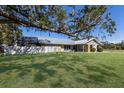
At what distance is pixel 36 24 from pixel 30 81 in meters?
2.07

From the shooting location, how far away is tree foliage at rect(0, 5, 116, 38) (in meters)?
5.29

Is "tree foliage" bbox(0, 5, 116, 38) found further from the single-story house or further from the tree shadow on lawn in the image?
the single-story house

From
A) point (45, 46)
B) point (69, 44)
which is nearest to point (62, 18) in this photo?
point (45, 46)

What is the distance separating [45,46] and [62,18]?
2372 centimetres

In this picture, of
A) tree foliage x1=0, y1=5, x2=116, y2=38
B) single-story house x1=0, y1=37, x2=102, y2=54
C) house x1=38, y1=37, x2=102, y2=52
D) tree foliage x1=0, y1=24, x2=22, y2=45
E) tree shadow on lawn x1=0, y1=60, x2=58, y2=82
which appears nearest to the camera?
tree foliage x1=0, y1=5, x2=116, y2=38

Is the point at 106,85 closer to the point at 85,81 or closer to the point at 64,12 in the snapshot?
the point at 85,81

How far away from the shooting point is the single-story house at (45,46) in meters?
22.1

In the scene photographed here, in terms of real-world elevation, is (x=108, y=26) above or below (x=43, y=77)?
above

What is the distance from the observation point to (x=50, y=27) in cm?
541

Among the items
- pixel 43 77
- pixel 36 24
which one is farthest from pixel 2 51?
pixel 36 24

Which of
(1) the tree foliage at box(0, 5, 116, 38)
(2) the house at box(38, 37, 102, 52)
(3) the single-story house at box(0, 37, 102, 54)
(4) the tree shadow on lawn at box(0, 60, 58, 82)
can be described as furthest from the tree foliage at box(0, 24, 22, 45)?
(2) the house at box(38, 37, 102, 52)

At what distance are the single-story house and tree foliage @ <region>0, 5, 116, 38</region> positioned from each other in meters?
13.9

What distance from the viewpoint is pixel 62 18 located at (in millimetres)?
5582

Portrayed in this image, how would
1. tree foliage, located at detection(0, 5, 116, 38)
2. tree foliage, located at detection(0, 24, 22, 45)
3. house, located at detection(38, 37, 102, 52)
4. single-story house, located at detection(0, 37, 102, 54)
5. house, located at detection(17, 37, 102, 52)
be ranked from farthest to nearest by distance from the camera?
house, located at detection(38, 37, 102, 52) < house, located at detection(17, 37, 102, 52) < single-story house, located at detection(0, 37, 102, 54) < tree foliage, located at detection(0, 24, 22, 45) < tree foliage, located at detection(0, 5, 116, 38)
